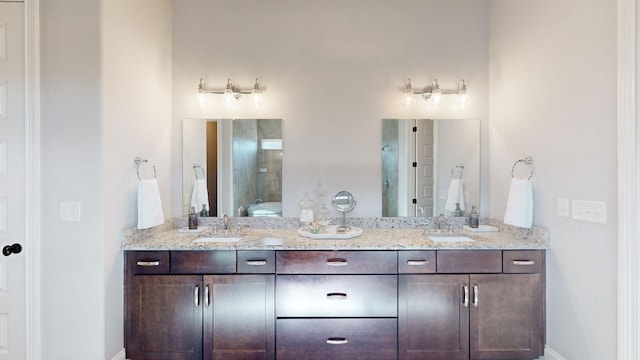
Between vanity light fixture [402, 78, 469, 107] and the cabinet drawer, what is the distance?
1.55 meters

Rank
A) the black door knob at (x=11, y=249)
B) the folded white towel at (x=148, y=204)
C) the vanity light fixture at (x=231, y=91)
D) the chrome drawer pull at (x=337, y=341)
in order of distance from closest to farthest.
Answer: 1. the black door knob at (x=11, y=249)
2. the chrome drawer pull at (x=337, y=341)
3. the folded white towel at (x=148, y=204)
4. the vanity light fixture at (x=231, y=91)

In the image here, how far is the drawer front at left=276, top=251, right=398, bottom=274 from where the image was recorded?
2271 millimetres

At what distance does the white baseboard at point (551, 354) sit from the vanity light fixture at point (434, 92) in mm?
1927

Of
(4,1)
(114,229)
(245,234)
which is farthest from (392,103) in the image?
(4,1)

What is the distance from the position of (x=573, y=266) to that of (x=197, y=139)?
2866 millimetres

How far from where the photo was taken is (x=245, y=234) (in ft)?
8.98

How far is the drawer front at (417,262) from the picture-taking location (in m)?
2.28

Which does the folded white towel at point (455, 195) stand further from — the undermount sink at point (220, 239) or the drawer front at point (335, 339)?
the undermount sink at point (220, 239)

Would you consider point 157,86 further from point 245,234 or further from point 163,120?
point 245,234

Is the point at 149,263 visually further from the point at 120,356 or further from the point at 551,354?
the point at 551,354

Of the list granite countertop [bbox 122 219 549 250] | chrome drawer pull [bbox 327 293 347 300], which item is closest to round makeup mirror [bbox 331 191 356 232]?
granite countertop [bbox 122 219 549 250]

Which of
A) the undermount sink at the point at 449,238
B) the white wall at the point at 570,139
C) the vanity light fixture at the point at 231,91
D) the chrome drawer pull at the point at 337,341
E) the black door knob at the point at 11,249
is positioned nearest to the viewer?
the white wall at the point at 570,139

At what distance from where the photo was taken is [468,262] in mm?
2289

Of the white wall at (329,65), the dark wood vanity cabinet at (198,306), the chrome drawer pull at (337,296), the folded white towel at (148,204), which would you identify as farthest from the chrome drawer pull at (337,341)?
the folded white towel at (148,204)
